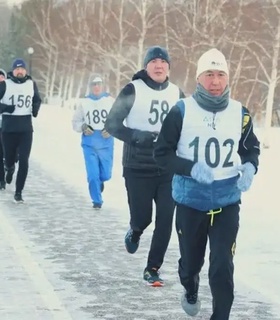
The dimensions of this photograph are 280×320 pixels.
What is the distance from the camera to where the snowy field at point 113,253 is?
6.04 m

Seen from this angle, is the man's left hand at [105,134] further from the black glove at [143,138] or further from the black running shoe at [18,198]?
the black glove at [143,138]

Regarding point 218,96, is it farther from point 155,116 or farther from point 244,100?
point 244,100

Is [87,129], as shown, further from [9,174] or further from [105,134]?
[9,174]

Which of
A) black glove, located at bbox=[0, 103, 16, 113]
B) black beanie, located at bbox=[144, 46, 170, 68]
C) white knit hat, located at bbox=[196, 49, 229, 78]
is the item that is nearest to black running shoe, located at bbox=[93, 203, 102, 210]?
black glove, located at bbox=[0, 103, 16, 113]

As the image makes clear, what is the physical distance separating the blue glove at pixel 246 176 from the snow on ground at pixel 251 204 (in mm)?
1458

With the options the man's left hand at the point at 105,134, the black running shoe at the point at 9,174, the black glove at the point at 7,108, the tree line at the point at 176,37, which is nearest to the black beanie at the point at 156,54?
the man's left hand at the point at 105,134

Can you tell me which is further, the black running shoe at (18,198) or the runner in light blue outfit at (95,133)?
the black running shoe at (18,198)

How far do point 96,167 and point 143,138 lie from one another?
4837mm

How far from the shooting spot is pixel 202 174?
500 centimetres

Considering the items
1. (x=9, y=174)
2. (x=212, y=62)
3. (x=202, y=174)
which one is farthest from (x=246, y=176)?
(x=9, y=174)

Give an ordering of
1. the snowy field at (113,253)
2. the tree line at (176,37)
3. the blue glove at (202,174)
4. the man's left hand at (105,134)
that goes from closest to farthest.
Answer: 1. the blue glove at (202,174)
2. the snowy field at (113,253)
3. the man's left hand at (105,134)
4. the tree line at (176,37)

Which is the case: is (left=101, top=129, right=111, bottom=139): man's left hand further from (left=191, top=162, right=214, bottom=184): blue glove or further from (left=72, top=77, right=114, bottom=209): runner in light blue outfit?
(left=191, top=162, right=214, bottom=184): blue glove

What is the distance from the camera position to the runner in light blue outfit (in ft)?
36.8

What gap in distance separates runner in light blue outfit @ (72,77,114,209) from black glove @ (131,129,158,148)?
455 centimetres
